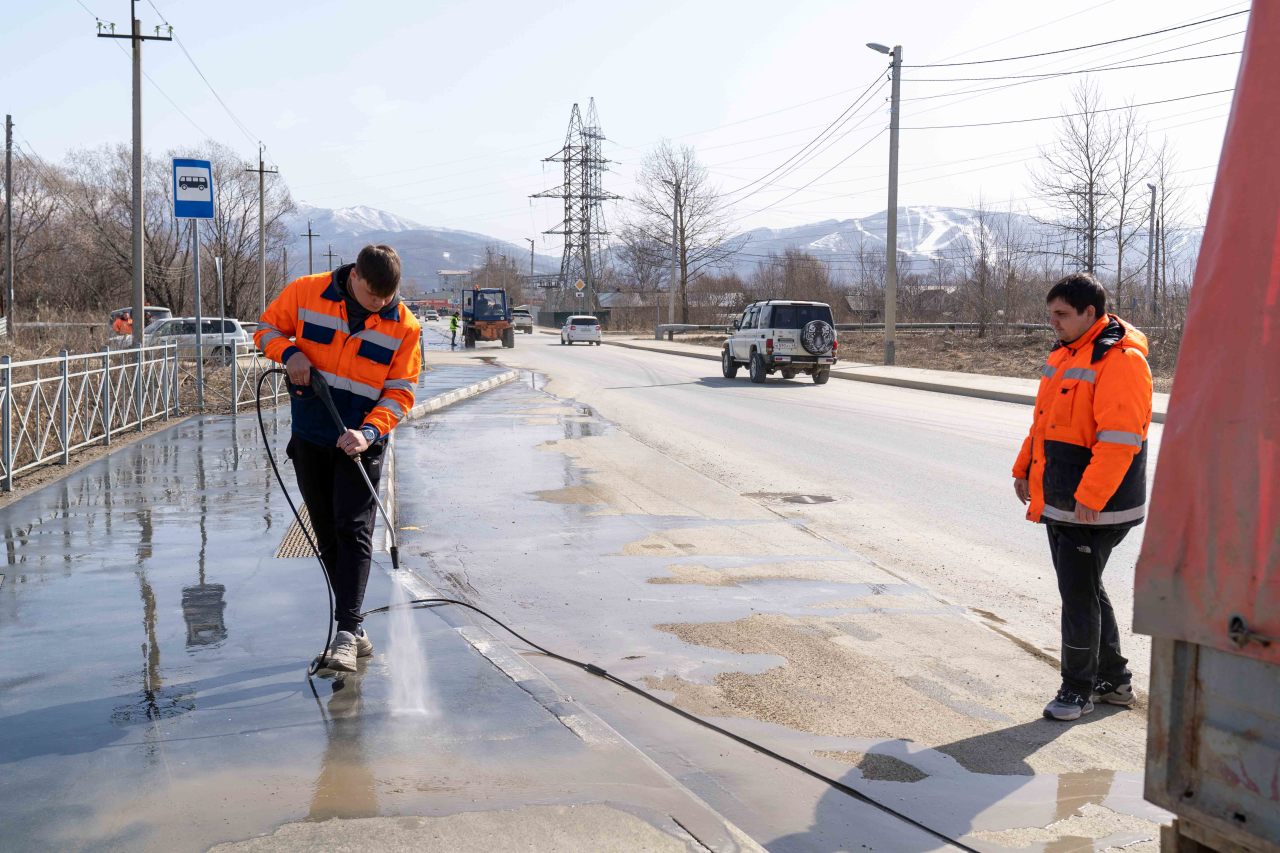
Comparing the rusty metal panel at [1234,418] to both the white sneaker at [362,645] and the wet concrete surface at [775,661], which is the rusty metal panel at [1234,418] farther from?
the white sneaker at [362,645]

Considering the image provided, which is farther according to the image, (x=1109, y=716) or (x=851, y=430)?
(x=851, y=430)

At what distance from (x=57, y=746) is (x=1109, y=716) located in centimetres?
420

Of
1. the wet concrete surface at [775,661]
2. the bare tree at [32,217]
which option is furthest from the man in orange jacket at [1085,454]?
the bare tree at [32,217]

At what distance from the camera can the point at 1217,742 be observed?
240 centimetres

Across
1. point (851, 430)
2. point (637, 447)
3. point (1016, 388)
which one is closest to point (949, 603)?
point (637, 447)

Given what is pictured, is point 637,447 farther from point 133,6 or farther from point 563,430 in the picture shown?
point 133,6

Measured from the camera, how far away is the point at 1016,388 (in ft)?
77.1

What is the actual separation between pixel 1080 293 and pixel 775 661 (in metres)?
2.25

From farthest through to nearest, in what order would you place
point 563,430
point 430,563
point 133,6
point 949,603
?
point 133,6
point 563,430
point 430,563
point 949,603

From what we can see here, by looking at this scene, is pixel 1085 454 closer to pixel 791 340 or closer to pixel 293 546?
pixel 293 546

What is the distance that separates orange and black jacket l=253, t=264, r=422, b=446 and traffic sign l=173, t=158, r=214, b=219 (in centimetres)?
1111

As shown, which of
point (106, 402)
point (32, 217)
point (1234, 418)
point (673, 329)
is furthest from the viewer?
point (673, 329)

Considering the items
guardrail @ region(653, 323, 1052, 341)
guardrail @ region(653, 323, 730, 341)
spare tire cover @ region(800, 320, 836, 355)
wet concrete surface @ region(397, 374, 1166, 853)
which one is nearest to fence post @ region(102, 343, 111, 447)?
wet concrete surface @ region(397, 374, 1166, 853)

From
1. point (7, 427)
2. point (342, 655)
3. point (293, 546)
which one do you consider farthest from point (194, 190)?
point (342, 655)
